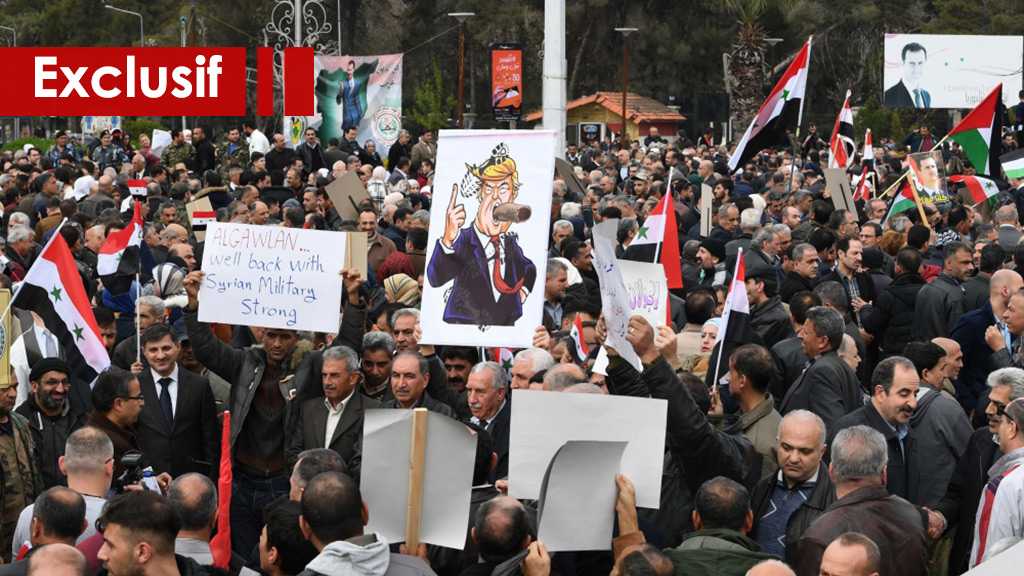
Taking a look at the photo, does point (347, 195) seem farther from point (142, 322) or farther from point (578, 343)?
point (578, 343)

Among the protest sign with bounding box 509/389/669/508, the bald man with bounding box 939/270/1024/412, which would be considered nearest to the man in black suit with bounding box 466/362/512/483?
the protest sign with bounding box 509/389/669/508

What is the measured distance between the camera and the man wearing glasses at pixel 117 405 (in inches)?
307

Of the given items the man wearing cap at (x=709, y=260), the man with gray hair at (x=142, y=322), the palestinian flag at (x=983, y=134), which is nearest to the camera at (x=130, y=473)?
the man with gray hair at (x=142, y=322)

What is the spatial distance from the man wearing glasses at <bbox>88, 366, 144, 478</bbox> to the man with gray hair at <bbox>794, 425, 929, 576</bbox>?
344 centimetres

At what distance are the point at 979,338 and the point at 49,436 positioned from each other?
18.4 ft

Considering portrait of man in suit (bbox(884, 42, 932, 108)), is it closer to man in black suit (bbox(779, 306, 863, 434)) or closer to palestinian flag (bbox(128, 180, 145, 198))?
palestinian flag (bbox(128, 180, 145, 198))

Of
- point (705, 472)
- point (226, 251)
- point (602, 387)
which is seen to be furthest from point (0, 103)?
point (705, 472)

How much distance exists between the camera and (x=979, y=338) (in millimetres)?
10016

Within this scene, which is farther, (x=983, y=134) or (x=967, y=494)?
(x=983, y=134)

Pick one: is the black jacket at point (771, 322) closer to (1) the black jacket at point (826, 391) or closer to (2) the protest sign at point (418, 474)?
(1) the black jacket at point (826, 391)

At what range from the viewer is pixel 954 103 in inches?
1750

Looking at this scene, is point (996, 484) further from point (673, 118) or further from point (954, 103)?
point (673, 118)

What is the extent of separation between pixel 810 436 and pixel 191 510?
8.12ft

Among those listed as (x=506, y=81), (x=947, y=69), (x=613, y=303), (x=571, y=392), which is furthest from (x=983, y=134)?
(x=947, y=69)
